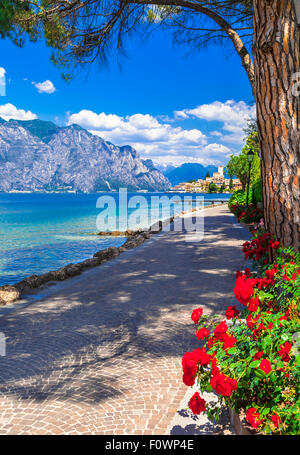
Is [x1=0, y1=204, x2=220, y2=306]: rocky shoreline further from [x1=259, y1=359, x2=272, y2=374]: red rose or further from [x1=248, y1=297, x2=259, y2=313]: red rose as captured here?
[x1=259, y1=359, x2=272, y2=374]: red rose

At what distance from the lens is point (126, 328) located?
498 cm

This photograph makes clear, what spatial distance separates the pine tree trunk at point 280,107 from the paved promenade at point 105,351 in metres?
2.11

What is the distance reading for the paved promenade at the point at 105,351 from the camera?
116 inches

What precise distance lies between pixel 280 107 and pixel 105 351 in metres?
3.94

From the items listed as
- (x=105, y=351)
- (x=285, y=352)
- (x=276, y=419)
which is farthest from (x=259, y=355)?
(x=105, y=351)

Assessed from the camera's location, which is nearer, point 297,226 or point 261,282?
point 261,282

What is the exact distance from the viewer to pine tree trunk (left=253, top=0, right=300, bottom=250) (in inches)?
167

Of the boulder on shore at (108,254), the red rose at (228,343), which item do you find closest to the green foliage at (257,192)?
the boulder on shore at (108,254)

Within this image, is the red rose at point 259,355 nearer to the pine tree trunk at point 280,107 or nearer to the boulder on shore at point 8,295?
the pine tree trunk at point 280,107

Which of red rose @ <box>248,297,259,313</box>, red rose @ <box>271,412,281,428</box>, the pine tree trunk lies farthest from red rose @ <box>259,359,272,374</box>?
the pine tree trunk

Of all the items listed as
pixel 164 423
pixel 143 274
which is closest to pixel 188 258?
pixel 143 274

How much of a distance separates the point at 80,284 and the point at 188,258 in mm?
3791

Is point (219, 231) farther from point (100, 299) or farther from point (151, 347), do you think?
point (151, 347)

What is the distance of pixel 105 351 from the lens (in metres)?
4.24
